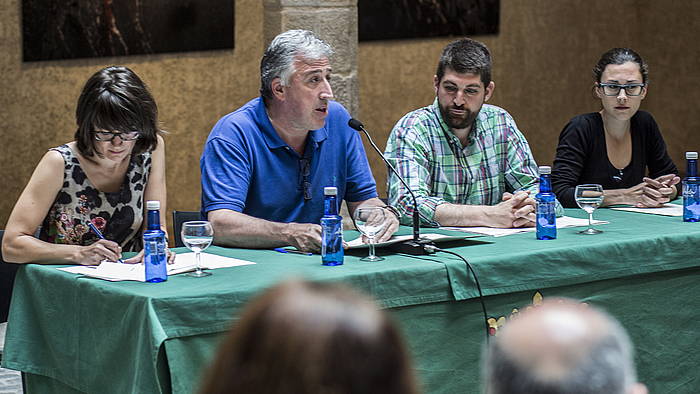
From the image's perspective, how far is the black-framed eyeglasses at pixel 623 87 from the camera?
4.31 m

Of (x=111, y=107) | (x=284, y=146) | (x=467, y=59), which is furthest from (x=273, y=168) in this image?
(x=467, y=59)

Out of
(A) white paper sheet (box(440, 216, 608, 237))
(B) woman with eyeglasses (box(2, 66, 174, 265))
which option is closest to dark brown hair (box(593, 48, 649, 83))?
(A) white paper sheet (box(440, 216, 608, 237))

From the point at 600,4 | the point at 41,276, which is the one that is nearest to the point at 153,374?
the point at 41,276

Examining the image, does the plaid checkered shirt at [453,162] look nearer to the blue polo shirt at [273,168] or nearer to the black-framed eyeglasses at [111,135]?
the blue polo shirt at [273,168]

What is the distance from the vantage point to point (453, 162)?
3.97 m

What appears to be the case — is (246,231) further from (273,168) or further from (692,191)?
(692,191)

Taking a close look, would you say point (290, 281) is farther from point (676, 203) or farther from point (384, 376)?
point (676, 203)

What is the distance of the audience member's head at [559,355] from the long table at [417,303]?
62.5 inches

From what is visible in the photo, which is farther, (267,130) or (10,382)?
(10,382)

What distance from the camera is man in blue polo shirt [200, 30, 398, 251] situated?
343 cm

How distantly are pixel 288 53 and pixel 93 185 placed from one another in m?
0.82

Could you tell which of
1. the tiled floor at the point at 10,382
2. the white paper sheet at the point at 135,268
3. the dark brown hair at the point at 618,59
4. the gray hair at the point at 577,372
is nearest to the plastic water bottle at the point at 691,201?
the dark brown hair at the point at 618,59

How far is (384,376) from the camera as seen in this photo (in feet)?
2.76

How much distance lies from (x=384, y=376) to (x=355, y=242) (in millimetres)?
2445
